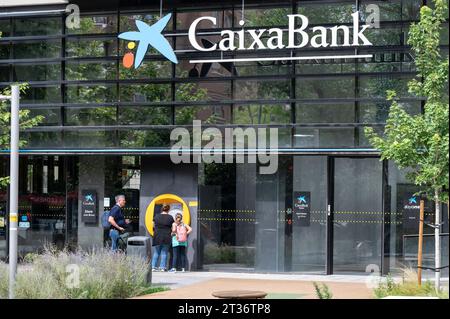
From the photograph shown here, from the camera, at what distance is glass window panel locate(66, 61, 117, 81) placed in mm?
25312

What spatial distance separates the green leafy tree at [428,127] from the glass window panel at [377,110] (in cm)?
400

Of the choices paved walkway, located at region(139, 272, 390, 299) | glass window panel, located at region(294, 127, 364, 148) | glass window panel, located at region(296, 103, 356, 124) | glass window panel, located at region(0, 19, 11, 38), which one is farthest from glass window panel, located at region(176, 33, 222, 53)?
paved walkway, located at region(139, 272, 390, 299)

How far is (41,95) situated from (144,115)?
10.6 ft

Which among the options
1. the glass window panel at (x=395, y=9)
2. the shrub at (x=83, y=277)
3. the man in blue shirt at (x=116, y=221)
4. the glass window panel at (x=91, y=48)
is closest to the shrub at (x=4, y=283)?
the shrub at (x=83, y=277)

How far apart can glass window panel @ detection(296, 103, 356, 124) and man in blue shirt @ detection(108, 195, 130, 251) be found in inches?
199

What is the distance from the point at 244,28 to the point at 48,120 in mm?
6050

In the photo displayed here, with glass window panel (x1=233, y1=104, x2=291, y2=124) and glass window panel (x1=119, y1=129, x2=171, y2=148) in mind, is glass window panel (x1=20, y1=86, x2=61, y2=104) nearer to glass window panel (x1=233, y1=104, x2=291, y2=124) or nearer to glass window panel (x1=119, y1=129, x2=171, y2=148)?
glass window panel (x1=119, y1=129, x2=171, y2=148)

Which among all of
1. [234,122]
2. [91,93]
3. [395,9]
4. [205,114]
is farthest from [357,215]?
[91,93]

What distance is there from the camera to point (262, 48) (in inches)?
931

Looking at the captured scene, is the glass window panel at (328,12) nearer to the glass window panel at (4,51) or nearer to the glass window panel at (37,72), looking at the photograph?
the glass window panel at (37,72)

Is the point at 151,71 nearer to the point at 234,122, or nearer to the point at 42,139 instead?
the point at 234,122

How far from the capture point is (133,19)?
2528 centimetres
